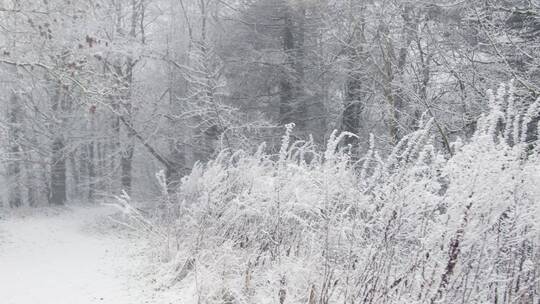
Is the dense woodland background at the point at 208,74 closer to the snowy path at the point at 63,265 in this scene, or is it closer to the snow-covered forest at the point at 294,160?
the snow-covered forest at the point at 294,160

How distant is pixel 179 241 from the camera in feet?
22.6

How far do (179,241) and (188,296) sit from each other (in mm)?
1851

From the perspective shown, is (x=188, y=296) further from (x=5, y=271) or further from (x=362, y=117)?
(x=362, y=117)

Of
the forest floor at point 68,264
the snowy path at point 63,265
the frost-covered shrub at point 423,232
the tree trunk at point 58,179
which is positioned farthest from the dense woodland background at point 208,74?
the frost-covered shrub at point 423,232

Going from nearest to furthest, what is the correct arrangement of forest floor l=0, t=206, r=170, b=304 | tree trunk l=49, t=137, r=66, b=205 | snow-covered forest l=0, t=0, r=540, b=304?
1. snow-covered forest l=0, t=0, r=540, b=304
2. forest floor l=0, t=206, r=170, b=304
3. tree trunk l=49, t=137, r=66, b=205

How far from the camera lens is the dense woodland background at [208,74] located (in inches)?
393

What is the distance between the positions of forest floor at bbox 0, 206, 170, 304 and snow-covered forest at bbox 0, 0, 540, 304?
6cm

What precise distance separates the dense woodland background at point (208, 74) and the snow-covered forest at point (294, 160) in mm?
90

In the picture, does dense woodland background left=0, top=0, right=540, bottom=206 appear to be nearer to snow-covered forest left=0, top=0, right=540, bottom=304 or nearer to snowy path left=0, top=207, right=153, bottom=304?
snow-covered forest left=0, top=0, right=540, bottom=304

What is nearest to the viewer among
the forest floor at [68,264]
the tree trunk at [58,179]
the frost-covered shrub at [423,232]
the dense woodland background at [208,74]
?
the frost-covered shrub at [423,232]

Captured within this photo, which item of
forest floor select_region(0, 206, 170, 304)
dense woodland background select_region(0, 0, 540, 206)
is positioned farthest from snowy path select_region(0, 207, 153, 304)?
dense woodland background select_region(0, 0, 540, 206)

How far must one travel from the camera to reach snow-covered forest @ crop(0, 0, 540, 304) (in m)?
2.94

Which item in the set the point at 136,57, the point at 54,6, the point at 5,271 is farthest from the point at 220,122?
the point at 5,271

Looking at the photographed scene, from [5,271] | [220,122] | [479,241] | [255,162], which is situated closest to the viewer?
[479,241]
